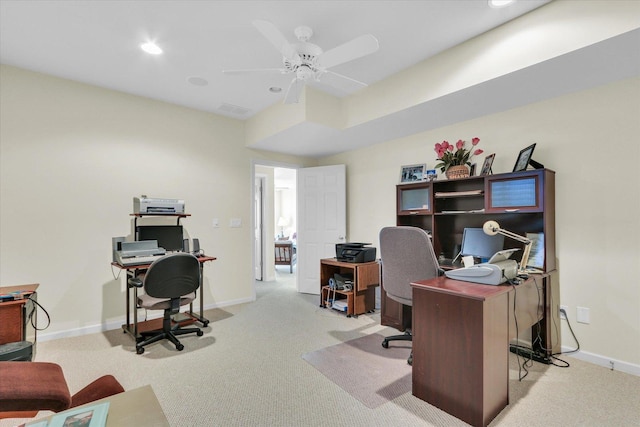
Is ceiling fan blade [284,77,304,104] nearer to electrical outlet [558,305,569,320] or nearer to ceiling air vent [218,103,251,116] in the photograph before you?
ceiling air vent [218,103,251,116]

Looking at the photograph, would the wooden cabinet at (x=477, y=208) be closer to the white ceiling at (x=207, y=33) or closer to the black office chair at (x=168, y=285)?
the white ceiling at (x=207, y=33)

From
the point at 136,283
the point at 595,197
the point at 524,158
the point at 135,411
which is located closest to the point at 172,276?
the point at 136,283

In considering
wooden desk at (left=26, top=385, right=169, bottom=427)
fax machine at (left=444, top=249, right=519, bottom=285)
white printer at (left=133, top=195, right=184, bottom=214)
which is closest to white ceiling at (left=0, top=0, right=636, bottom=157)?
white printer at (left=133, top=195, right=184, bottom=214)

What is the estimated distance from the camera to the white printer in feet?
10.7

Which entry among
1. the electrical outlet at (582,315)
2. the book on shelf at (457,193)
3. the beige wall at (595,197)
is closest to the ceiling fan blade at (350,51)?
the book on shelf at (457,193)

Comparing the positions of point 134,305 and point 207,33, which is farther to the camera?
point 134,305

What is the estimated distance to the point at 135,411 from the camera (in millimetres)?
1064

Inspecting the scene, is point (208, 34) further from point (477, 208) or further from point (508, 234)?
point (477, 208)

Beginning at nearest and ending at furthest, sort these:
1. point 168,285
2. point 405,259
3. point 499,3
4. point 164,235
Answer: point 499,3
point 405,259
point 168,285
point 164,235

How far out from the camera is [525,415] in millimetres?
1825

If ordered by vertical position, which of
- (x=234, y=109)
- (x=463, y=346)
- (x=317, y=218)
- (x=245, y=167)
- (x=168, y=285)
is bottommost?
(x=463, y=346)

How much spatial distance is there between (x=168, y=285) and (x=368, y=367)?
1886mm

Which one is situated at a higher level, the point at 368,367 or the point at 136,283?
the point at 136,283

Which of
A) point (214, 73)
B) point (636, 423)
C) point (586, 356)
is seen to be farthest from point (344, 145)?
point (636, 423)
